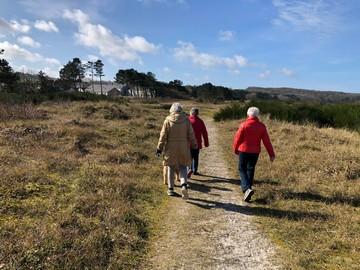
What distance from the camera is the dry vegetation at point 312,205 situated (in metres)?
5.30

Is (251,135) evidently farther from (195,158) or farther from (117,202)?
(117,202)

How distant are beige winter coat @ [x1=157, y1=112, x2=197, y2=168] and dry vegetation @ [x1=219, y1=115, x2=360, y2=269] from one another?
5.66 feet

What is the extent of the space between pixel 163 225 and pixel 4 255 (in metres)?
2.64

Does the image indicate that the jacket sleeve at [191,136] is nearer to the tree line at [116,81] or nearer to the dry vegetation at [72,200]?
the dry vegetation at [72,200]

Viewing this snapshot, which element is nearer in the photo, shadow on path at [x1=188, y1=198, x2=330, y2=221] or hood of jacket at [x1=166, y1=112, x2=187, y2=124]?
shadow on path at [x1=188, y1=198, x2=330, y2=221]

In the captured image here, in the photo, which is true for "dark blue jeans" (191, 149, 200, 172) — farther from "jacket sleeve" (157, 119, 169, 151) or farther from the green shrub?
the green shrub

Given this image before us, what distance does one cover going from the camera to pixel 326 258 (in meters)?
5.12

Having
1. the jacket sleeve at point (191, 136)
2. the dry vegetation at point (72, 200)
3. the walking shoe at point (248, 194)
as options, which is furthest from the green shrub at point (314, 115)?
the jacket sleeve at point (191, 136)

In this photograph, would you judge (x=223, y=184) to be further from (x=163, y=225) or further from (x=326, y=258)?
(x=326, y=258)

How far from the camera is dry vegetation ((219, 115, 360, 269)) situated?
530 centimetres

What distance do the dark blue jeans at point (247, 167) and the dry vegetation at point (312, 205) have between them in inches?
13.4

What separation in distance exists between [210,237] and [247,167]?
8.75 ft

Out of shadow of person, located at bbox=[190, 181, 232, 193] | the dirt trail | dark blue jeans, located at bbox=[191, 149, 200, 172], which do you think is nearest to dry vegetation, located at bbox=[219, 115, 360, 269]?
the dirt trail

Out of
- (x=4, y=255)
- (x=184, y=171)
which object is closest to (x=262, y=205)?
(x=184, y=171)
